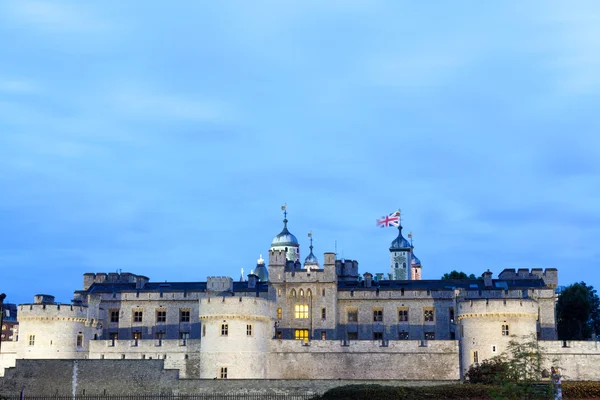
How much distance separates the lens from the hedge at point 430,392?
58719 millimetres

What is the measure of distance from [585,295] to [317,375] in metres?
41.6

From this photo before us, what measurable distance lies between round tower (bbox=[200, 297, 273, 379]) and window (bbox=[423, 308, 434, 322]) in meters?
20.6

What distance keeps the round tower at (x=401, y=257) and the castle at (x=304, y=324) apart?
7930 centimetres

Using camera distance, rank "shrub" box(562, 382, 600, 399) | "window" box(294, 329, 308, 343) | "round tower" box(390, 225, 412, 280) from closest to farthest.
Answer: "shrub" box(562, 382, 600, 399), "window" box(294, 329, 308, 343), "round tower" box(390, 225, 412, 280)

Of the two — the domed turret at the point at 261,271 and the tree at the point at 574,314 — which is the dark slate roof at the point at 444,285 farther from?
the domed turret at the point at 261,271

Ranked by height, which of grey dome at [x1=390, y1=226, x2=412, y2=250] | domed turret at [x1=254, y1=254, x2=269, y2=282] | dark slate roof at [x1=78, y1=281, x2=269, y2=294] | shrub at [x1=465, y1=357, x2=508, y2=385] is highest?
grey dome at [x1=390, y1=226, x2=412, y2=250]

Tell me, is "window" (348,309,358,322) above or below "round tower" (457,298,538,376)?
above

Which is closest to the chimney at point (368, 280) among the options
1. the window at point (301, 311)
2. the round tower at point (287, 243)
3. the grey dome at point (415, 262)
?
the window at point (301, 311)

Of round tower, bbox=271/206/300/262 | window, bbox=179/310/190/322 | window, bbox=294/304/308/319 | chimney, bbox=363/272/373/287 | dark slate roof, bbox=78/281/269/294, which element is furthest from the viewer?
round tower, bbox=271/206/300/262

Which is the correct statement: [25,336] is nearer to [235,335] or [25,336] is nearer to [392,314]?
[235,335]

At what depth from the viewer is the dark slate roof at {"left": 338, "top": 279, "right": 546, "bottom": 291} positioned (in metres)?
84.4

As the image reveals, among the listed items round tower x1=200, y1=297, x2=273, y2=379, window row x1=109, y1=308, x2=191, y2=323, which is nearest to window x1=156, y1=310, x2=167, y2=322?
window row x1=109, y1=308, x2=191, y2=323

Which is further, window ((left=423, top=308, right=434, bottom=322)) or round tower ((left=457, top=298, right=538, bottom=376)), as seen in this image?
window ((left=423, top=308, right=434, bottom=322))

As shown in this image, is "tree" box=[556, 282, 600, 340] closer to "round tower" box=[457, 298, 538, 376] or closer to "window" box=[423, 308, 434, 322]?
"window" box=[423, 308, 434, 322]
